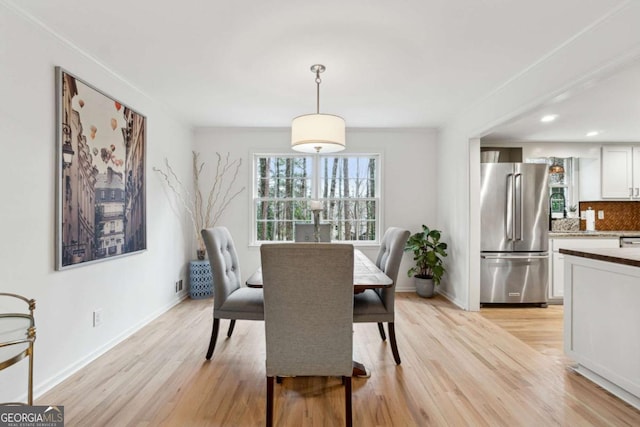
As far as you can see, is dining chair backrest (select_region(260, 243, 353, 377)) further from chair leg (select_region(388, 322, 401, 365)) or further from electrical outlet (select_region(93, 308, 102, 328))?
electrical outlet (select_region(93, 308, 102, 328))

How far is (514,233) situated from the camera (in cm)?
412

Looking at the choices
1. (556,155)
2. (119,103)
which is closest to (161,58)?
(119,103)

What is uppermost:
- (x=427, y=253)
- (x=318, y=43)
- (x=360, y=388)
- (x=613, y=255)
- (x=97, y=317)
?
(x=318, y=43)

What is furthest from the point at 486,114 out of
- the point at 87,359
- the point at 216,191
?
the point at 87,359

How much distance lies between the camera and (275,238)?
5004mm

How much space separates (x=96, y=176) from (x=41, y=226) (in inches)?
25.2

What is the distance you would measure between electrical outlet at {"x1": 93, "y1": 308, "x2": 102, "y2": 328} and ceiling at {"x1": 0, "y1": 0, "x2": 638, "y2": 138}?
197 cm

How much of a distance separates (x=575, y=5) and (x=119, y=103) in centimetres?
339

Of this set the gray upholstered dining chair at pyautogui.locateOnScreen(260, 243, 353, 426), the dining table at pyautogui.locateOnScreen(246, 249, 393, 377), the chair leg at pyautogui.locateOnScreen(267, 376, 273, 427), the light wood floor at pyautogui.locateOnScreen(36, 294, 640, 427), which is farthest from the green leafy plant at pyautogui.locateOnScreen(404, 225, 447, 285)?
the chair leg at pyautogui.locateOnScreen(267, 376, 273, 427)

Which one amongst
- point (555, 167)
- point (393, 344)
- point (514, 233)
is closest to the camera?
point (393, 344)

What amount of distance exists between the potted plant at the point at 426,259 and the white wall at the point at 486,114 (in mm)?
176

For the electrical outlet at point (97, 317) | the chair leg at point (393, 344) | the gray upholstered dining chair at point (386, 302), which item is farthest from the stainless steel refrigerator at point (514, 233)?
the electrical outlet at point (97, 317)

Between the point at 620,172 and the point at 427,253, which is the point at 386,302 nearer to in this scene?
the point at 427,253

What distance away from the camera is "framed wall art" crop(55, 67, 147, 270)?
2.32m
